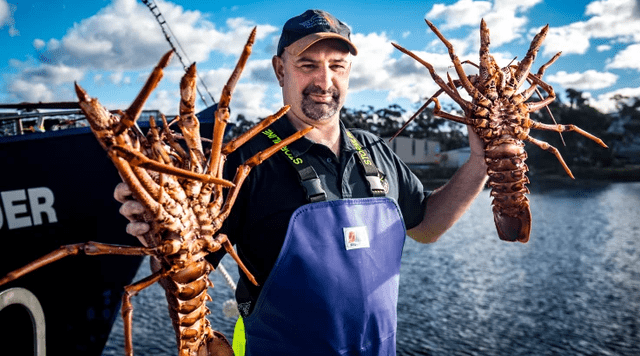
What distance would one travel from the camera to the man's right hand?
5.76 ft

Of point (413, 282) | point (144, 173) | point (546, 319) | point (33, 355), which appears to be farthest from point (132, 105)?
point (413, 282)

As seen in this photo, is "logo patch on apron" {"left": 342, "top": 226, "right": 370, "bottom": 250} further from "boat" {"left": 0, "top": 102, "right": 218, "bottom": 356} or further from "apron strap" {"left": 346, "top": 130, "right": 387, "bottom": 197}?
"boat" {"left": 0, "top": 102, "right": 218, "bottom": 356}

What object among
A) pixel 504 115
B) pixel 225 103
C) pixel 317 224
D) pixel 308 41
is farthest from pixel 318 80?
pixel 504 115

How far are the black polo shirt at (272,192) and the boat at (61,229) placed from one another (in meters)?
2.81

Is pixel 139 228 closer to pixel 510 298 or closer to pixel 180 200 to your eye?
pixel 180 200

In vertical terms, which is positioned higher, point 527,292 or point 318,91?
point 318,91

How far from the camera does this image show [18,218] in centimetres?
464

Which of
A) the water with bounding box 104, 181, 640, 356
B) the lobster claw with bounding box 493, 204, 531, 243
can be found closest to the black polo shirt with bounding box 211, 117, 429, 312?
the lobster claw with bounding box 493, 204, 531, 243

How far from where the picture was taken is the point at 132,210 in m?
1.76

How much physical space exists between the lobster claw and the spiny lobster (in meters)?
1.74

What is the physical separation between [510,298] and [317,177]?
57.1 feet

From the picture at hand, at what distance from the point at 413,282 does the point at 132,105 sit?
61.8 ft

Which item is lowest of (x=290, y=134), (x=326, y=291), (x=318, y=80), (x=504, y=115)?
(x=326, y=291)

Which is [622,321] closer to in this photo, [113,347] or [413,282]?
[413,282]
